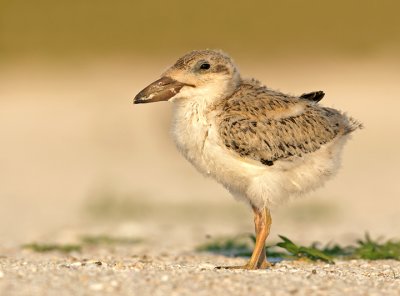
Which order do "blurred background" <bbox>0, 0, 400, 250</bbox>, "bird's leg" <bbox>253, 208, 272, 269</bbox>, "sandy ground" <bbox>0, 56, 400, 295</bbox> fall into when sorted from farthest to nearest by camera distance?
1. "blurred background" <bbox>0, 0, 400, 250</bbox>
2. "bird's leg" <bbox>253, 208, 272, 269</bbox>
3. "sandy ground" <bbox>0, 56, 400, 295</bbox>

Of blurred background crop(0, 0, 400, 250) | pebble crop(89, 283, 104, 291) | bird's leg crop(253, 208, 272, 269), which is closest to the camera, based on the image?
pebble crop(89, 283, 104, 291)

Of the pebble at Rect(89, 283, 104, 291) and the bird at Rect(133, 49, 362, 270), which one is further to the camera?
the bird at Rect(133, 49, 362, 270)

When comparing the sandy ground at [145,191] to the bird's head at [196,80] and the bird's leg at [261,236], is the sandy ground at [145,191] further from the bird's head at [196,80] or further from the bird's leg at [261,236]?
the bird's head at [196,80]

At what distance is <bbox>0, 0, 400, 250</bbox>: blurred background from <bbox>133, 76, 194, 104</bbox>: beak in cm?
254

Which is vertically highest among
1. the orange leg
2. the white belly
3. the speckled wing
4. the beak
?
the beak

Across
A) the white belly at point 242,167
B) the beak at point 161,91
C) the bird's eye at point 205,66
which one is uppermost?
the bird's eye at point 205,66

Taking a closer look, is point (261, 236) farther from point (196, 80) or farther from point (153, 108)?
point (153, 108)

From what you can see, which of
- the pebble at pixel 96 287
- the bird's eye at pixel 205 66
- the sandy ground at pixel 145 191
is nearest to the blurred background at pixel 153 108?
the sandy ground at pixel 145 191

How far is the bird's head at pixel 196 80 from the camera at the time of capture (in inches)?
255

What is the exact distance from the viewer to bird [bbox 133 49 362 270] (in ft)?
20.6

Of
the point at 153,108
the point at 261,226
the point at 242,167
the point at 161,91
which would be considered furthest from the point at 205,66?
the point at 153,108

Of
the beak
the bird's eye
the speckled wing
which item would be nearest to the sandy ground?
the speckled wing

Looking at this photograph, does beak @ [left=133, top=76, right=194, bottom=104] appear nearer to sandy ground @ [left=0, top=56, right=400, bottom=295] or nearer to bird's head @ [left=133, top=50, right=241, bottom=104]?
bird's head @ [left=133, top=50, right=241, bottom=104]

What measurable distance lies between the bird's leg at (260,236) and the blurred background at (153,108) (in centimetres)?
231
